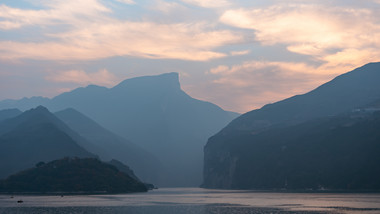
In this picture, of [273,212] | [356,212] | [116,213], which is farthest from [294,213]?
[116,213]

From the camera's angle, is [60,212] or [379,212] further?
[60,212]

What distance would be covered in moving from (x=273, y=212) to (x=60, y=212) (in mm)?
54706

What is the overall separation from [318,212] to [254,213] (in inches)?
615

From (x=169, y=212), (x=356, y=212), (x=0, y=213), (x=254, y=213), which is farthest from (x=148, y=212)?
(x=356, y=212)

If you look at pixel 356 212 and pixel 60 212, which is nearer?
pixel 356 212

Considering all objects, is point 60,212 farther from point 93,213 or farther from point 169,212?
point 169,212

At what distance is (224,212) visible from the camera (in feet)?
452

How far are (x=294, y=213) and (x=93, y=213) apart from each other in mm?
50274

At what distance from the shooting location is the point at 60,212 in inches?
5384

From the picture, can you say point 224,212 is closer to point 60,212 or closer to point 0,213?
point 60,212

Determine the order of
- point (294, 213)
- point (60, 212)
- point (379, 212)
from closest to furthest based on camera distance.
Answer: point (379, 212) < point (294, 213) < point (60, 212)

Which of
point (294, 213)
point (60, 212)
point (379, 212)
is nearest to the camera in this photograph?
point (379, 212)

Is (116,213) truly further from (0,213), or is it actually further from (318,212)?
(318,212)

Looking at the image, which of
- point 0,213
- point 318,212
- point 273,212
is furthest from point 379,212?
point 0,213
